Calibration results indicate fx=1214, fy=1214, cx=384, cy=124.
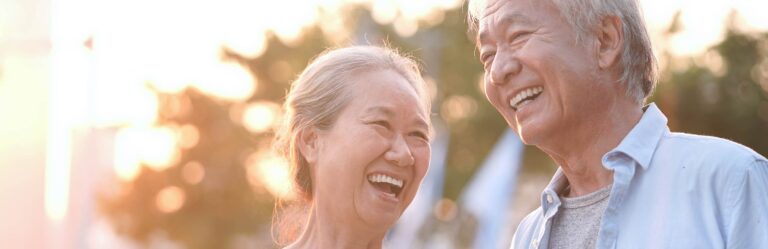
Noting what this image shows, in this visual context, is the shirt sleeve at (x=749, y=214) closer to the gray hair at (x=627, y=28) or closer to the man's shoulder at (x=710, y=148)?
the man's shoulder at (x=710, y=148)

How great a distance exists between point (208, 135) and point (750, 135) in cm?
1304

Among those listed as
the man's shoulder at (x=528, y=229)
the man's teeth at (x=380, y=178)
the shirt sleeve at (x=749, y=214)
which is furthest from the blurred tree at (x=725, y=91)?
the shirt sleeve at (x=749, y=214)

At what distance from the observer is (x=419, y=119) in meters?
3.94

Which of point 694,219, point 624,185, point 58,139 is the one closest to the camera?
point 694,219

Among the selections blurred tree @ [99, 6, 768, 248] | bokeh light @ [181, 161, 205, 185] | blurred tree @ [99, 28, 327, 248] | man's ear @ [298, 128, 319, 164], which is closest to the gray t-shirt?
man's ear @ [298, 128, 319, 164]

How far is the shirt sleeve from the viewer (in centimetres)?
315

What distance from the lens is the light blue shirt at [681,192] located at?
3174 millimetres

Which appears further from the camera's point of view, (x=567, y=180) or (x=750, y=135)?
(x=750, y=135)

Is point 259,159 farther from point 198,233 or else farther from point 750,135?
point 750,135

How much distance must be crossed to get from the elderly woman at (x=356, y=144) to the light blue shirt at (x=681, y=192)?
0.67m

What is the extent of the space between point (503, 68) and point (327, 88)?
60cm

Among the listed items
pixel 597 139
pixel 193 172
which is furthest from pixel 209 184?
pixel 597 139

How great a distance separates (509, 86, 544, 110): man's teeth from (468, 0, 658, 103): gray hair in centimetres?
20

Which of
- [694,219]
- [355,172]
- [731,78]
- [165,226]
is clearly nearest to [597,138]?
[694,219]
